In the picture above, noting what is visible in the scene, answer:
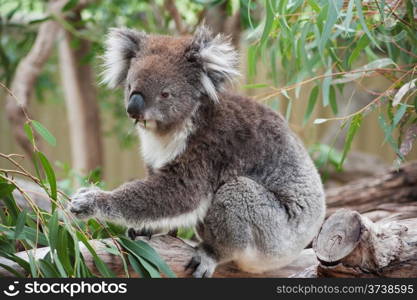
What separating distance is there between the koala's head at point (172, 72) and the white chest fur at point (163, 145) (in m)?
0.06

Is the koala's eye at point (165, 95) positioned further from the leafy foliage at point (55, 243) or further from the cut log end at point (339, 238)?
the cut log end at point (339, 238)

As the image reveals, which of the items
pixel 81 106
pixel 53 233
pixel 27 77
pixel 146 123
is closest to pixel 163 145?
pixel 146 123

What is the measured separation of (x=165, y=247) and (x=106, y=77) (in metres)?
1.07

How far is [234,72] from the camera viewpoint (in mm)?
3076

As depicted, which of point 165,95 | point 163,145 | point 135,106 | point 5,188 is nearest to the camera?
point 5,188

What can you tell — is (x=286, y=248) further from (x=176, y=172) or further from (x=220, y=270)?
(x=176, y=172)

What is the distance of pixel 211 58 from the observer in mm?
3010

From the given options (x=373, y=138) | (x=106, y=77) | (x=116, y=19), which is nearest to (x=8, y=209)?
(x=106, y=77)

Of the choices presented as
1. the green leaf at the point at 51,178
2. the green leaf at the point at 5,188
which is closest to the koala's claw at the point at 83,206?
the green leaf at the point at 51,178

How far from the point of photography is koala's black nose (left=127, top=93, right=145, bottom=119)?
2.79 meters

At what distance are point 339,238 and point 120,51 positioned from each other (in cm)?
162

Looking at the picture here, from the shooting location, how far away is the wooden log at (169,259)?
8.76 ft

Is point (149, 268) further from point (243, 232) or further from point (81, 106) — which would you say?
point (81, 106)

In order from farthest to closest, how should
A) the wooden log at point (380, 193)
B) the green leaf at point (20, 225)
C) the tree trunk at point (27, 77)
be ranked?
the tree trunk at point (27, 77)
the wooden log at point (380, 193)
the green leaf at point (20, 225)
